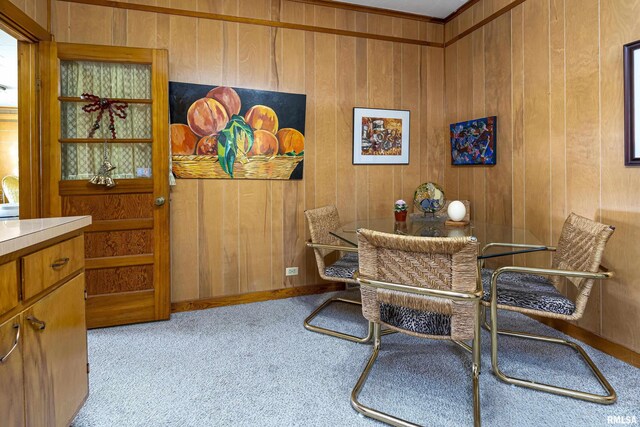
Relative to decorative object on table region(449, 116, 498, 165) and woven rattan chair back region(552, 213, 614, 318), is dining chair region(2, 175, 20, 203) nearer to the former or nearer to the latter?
decorative object on table region(449, 116, 498, 165)

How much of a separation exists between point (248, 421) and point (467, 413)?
A: 3.45 ft

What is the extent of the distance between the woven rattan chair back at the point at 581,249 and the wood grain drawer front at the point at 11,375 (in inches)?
93.6

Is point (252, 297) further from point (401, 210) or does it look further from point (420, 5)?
point (420, 5)

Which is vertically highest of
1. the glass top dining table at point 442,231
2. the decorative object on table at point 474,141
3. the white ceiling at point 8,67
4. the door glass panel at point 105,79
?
the white ceiling at point 8,67

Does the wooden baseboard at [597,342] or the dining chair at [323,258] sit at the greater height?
the dining chair at [323,258]

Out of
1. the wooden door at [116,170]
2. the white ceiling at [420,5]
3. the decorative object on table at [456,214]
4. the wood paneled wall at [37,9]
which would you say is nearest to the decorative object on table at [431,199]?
the decorative object on table at [456,214]

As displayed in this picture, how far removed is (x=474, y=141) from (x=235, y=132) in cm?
227

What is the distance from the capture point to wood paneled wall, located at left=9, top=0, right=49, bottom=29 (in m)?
2.50

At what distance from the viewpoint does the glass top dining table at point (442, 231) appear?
2.24m

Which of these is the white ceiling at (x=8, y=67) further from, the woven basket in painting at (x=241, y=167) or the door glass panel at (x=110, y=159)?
the woven basket in painting at (x=241, y=167)

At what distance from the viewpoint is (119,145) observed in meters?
2.97

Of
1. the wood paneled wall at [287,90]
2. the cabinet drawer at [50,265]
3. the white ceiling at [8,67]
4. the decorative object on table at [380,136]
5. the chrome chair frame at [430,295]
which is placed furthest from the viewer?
the white ceiling at [8,67]

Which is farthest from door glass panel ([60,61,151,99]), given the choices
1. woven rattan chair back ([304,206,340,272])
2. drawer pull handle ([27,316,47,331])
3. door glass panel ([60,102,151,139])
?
drawer pull handle ([27,316,47,331])

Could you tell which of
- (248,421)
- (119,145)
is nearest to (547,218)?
(248,421)
